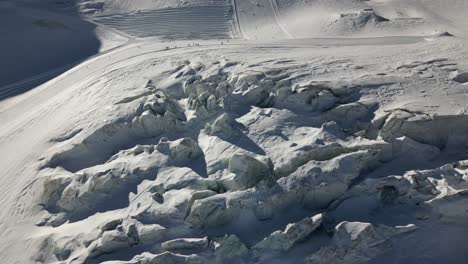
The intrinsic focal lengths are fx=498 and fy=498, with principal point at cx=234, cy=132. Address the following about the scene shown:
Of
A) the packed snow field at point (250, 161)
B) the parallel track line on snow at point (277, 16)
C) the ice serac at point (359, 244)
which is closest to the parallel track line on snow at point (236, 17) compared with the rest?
the parallel track line on snow at point (277, 16)

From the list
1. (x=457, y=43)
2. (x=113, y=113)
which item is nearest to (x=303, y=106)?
(x=113, y=113)

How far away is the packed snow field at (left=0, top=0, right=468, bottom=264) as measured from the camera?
8.19 m

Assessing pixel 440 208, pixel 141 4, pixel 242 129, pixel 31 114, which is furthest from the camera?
pixel 141 4

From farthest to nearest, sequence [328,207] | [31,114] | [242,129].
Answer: [31,114] → [242,129] → [328,207]

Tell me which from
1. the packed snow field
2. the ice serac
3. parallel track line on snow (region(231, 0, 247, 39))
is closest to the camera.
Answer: the ice serac

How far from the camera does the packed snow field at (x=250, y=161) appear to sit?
8.19 meters

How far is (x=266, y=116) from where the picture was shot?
36.4 ft

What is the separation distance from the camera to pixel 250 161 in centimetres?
938

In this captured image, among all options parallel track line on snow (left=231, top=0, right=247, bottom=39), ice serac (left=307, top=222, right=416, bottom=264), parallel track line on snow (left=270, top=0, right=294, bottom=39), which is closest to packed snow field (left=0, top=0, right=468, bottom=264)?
ice serac (left=307, top=222, right=416, bottom=264)

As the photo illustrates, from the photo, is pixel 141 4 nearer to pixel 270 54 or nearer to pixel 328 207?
pixel 270 54

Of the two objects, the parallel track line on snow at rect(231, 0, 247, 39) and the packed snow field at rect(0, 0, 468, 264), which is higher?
the parallel track line on snow at rect(231, 0, 247, 39)

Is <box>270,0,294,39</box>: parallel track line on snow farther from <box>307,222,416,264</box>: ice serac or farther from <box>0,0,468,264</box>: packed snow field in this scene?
<box>307,222,416,264</box>: ice serac

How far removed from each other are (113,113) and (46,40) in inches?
426

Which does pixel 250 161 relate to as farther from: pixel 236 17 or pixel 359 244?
pixel 236 17
